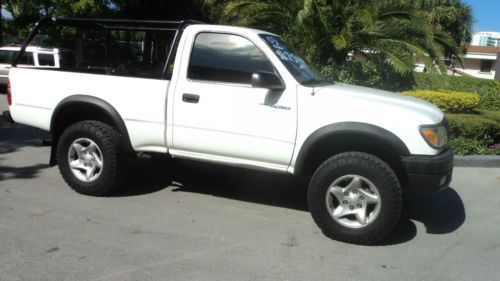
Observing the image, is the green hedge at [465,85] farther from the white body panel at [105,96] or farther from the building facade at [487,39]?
the building facade at [487,39]

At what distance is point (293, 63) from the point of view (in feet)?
16.0

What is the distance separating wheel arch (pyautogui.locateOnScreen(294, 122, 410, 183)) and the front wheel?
15 centimetres

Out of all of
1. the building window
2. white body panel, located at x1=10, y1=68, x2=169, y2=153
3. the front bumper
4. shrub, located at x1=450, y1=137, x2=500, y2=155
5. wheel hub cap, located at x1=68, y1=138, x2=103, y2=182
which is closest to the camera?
the front bumper

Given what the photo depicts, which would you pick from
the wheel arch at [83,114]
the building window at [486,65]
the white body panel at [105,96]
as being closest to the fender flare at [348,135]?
the white body panel at [105,96]

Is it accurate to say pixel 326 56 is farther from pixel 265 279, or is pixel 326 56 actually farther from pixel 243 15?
pixel 265 279

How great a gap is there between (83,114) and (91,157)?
1.65 feet

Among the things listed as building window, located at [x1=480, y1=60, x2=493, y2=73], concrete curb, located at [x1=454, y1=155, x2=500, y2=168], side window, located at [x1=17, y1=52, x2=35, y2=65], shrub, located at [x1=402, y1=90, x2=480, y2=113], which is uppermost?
side window, located at [x1=17, y1=52, x2=35, y2=65]

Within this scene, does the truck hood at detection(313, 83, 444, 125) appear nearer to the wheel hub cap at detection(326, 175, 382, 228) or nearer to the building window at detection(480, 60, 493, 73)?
the wheel hub cap at detection(326, 175, 382, 228)

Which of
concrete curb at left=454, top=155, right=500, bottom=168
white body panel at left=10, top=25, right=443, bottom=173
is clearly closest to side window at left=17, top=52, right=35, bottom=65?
white body panel at left=10, top=25, right=443, bottom=173

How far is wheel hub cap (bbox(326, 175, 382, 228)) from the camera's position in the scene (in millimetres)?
4273

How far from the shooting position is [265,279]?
3611 mm

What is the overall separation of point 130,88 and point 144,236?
1.55 metres

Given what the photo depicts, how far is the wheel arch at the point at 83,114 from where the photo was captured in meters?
5.01

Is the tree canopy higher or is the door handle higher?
the tree canopy
